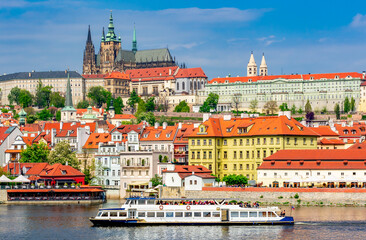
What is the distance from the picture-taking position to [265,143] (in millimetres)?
91062

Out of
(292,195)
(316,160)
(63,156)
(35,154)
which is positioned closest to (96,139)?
(63,156)

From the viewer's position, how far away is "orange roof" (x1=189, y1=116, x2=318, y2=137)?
91.4 m

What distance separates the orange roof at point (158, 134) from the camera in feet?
323

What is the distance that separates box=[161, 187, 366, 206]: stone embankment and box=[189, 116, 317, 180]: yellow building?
33.9 feet

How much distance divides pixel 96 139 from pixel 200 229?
140 ft

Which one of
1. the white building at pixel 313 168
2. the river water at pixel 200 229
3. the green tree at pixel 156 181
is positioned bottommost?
the river water at pixel 200 229

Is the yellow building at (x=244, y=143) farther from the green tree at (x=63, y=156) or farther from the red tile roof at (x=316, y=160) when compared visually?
the green tree at (x=63, y=156)

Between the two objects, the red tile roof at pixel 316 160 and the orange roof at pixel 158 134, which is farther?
the orange roof at pixel 158 134

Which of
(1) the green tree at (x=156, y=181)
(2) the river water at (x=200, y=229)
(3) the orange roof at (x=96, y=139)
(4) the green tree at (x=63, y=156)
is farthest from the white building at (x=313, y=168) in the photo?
(3) the orange roof at (x=96, y=139)

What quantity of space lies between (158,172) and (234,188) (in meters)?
14.0

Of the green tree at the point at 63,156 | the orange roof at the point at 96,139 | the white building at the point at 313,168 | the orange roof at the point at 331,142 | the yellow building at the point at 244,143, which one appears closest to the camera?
the white building at the point at 313,168

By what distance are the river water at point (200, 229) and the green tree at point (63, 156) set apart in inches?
942

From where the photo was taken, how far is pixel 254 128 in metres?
93.5

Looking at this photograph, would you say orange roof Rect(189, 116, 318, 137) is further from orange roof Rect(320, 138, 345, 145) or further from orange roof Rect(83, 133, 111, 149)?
orange roof Rect(83, 133, 111, 149)
